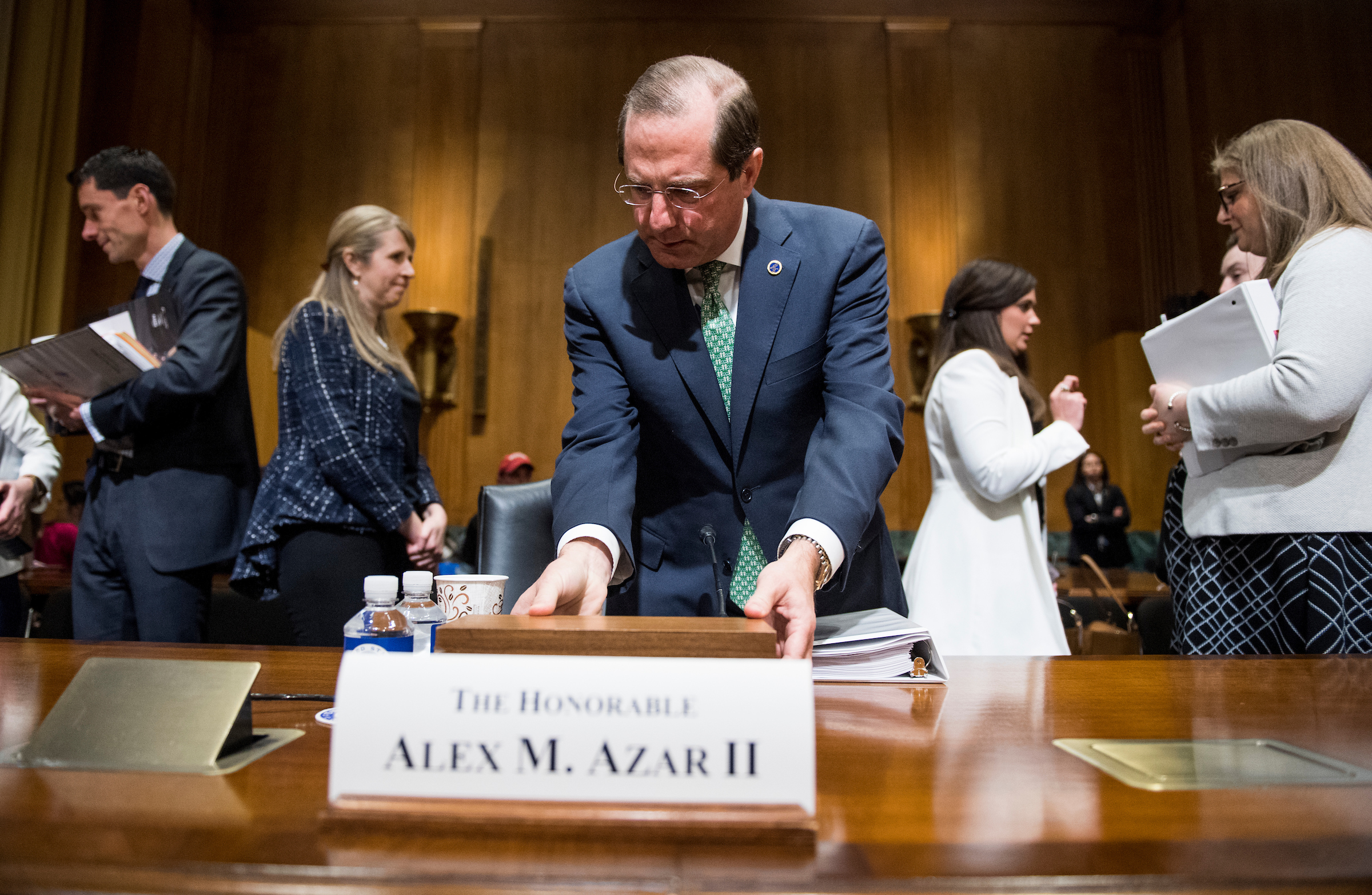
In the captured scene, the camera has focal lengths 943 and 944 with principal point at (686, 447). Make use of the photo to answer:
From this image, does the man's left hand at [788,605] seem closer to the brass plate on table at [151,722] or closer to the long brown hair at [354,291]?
the brass plate on table at [151,722]

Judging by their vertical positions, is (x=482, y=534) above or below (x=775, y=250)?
below

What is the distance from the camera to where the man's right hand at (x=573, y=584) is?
857mm

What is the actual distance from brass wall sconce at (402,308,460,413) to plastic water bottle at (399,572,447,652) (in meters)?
5.07

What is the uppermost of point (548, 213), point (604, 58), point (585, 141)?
point (604, 58)

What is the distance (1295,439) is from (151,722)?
1598 millimetres

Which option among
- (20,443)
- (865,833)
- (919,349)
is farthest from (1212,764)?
(919,349)

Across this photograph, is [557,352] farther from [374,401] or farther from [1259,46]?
[1259,46]

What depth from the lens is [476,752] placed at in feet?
1.84

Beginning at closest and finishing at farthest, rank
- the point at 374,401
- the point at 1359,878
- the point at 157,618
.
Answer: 1. the point at 1359,878
2. the point at 157,618
3. the point at 374,401

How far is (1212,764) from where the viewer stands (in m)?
0.70

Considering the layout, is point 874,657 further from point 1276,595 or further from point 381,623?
point 1276,595

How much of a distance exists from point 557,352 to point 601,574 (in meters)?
5.26

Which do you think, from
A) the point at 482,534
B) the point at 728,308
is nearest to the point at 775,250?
the point at 728,308

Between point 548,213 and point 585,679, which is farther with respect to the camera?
point 548,213
